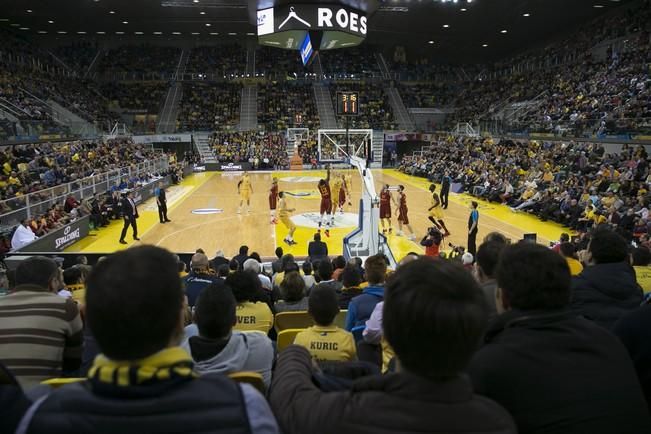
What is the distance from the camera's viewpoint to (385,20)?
38656 millimetres

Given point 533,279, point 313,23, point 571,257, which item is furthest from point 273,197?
point 533,279

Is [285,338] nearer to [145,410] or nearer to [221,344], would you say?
[221,344]

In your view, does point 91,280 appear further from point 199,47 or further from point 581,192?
point 199,47

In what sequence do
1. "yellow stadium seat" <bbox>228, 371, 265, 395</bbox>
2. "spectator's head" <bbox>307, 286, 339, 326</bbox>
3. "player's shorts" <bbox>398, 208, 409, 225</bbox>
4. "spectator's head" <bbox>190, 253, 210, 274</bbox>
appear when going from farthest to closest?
"player's shorts" <bbox>398, 208, 409, 225</bbox>
"spectator's head" <bbox>190, 253, 210, 274</bbox>
"spectator's head" <bbox>307, 286, 339, 326</bbox>
"yellow stadium seat" <bbox>228, 371, 265, 395</bbox>

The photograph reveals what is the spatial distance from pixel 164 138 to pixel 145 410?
4011 centimetres

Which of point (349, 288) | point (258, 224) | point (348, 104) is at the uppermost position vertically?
point (348, 104)

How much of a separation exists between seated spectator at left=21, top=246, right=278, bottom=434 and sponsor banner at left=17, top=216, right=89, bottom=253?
11.6 metres

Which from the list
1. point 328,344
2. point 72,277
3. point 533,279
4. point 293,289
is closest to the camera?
point 533,279

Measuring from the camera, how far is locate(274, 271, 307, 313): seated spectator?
5.14 meters

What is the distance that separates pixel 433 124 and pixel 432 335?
4315 cm

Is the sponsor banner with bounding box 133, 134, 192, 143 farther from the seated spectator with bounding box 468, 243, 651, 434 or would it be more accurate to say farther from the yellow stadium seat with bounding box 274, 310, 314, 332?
the seated spectator with bounding box 468, 243, 651, 434

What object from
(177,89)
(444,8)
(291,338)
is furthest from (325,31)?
(177,89)

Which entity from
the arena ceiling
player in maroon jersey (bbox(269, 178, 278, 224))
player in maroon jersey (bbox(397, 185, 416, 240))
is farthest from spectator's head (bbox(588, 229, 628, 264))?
the arena ceiling

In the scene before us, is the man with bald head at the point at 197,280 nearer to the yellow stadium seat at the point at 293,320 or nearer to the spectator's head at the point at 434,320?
the yellow stadium seat at the point at 293,320
